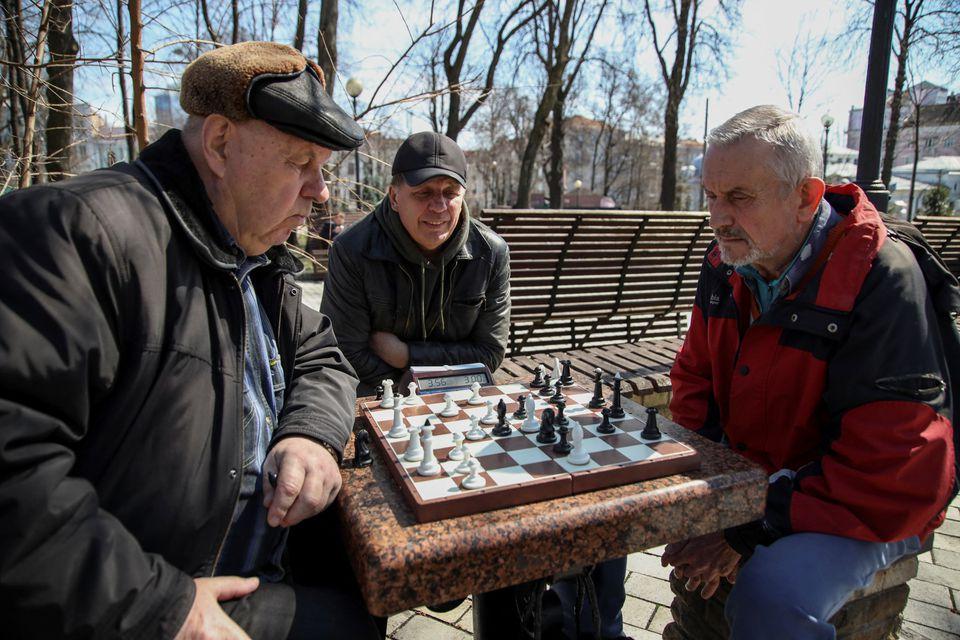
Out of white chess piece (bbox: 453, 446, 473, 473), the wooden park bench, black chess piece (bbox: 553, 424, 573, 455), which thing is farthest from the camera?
the wooden park bench

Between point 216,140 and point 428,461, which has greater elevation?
point 216,140

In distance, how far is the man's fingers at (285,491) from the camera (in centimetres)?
138

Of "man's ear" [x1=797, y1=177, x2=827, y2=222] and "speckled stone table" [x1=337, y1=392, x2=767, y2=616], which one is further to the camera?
"man's ear" [x1=797, y1=177, x2=827, y2=222]

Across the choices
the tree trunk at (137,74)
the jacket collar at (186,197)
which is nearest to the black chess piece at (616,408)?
the jacket collar at (186,197)

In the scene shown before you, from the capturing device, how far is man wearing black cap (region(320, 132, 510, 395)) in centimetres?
270

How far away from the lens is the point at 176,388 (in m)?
1.24

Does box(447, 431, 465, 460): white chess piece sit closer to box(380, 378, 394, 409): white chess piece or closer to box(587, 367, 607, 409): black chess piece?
box(380, 378, 394, 409): white chess piece

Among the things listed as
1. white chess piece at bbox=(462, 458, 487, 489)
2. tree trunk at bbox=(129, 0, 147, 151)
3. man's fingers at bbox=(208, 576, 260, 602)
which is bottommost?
man's fingers at bbox=(208, 576, 260, 602)

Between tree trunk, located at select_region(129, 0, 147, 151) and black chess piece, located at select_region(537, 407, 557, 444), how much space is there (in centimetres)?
240

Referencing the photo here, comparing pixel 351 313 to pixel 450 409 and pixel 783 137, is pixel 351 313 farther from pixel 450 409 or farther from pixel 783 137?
pixel 783 137

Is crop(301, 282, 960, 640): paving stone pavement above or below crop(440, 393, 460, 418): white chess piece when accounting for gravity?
below

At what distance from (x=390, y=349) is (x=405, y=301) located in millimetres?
238

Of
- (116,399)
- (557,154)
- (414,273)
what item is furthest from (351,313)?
(557,154)

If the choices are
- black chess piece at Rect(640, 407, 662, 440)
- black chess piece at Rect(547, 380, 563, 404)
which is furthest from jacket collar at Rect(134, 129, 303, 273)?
black chess piece at Rect(640, 407, 662, 440)
